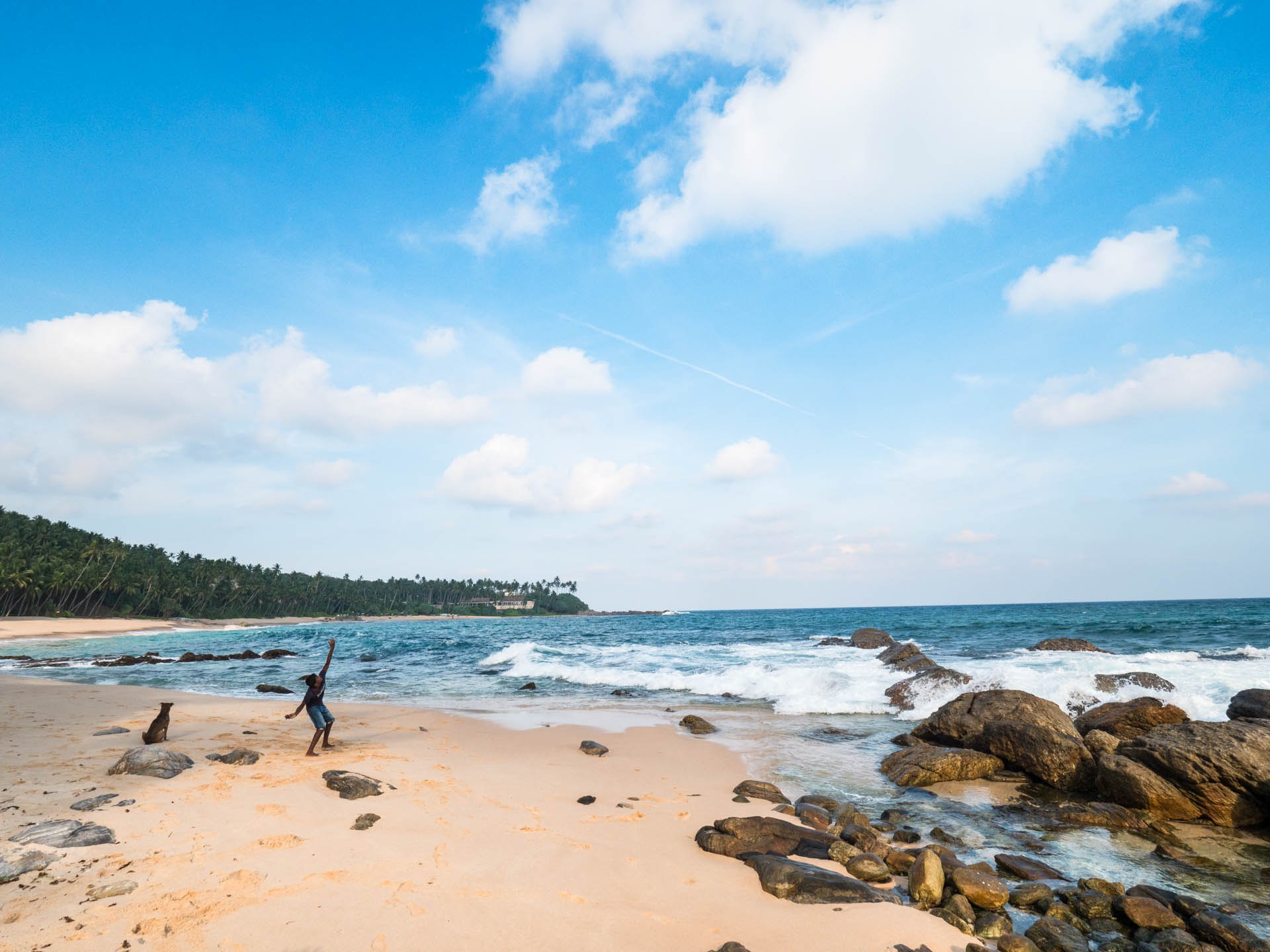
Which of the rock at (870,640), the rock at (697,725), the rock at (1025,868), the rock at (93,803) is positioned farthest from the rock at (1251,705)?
the rock at (870,640)

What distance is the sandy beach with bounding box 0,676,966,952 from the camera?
511 cm

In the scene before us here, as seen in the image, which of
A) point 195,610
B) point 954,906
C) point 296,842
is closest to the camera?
point 954,906

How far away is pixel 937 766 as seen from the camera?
1140 centimetres

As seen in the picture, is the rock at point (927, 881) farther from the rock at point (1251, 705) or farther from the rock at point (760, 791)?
the rock at point (1251, 705)

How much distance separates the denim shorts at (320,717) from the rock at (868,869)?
940cm

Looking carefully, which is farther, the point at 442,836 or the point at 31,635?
the point at 31,635

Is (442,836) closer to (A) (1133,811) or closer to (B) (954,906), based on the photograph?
(B) (954,906)

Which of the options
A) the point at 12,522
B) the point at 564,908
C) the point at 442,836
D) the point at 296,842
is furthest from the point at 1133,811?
the point at 12,522

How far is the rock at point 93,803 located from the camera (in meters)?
7.16

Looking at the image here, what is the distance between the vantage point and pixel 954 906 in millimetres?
6211

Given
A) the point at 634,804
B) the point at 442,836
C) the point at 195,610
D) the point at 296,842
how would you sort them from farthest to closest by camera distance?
the point at 195,610 < the point at 634,804 < the point at 442,836 < the point at 296,842

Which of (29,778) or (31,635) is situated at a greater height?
(29,778)

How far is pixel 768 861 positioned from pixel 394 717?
12090mm

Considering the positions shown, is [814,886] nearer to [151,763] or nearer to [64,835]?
[64,835]
